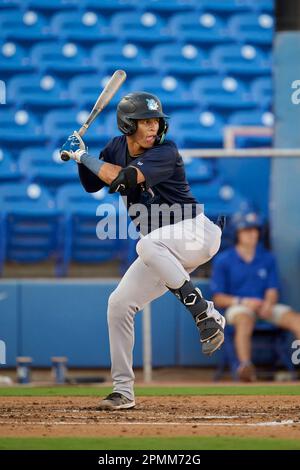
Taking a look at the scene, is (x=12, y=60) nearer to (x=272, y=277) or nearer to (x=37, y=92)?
(x=37, y=92)

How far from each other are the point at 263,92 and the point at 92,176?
15.1 ft

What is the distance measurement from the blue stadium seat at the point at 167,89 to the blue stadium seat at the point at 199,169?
0.95 m

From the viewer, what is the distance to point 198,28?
1012 cm

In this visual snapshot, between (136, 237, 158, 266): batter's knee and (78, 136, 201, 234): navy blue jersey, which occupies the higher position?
(78, 136, 201, 234): navy blue jersey

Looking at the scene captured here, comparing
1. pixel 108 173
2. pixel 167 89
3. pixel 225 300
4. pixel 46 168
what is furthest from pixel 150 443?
pixel 167 89

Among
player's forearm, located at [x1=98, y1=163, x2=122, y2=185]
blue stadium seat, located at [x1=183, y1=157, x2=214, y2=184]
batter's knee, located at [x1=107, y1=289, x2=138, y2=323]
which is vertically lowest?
batter's knee, located at [x1=107, y1=289, x2=138, y2=323]

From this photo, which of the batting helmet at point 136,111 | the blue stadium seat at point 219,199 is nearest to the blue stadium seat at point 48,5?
the blue stadium seat at point 219,199

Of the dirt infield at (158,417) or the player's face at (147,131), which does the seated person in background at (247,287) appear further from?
the player's face at (147,131)

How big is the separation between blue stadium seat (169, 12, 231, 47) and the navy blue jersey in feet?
15.9

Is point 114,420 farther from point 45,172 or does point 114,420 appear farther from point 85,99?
point 85,99

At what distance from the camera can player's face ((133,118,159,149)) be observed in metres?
5.23

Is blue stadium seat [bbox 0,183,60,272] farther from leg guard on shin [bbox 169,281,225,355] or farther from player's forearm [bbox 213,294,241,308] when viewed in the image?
leg guard on shin [bbox 169,281,225,355]

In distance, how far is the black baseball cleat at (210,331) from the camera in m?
5.00

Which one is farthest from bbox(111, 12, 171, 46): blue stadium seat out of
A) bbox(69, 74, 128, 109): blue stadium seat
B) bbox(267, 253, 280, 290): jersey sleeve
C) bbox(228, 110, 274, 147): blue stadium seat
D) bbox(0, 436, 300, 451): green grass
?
bbox(0, 436, 300, 451): green grass
